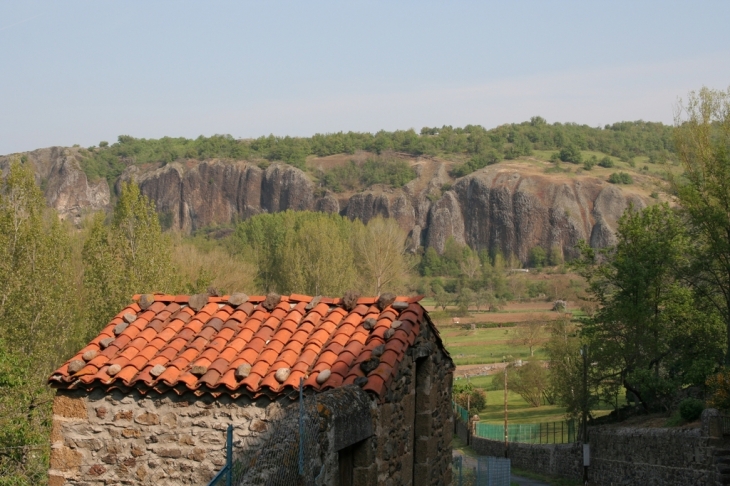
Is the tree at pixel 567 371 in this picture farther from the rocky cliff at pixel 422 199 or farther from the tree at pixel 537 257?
the tree at pixel 537 257

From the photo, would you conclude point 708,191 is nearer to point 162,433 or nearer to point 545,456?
point 545,456

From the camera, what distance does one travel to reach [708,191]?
34.5m

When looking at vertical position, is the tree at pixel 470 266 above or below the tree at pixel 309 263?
below

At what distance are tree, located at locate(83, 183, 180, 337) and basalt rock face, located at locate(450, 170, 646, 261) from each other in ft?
404

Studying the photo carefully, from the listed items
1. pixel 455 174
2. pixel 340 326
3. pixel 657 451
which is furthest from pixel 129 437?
pixel 455 174

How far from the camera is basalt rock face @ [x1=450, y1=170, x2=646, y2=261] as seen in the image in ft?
499

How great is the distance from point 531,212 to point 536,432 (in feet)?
371

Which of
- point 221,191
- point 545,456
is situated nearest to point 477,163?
point 221,191

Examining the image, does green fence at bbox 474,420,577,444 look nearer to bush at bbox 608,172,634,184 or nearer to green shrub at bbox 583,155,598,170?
bush at bbox 608,172,634,184

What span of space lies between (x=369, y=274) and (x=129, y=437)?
227ft

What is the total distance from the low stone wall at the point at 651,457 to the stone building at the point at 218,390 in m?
17.5

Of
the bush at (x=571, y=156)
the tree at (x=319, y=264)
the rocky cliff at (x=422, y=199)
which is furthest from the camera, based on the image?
the bush at (x=571, y=156)

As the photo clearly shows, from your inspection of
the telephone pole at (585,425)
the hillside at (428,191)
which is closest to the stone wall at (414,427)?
the telephone pole at (585,425)

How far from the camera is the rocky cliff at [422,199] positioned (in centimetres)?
15500
